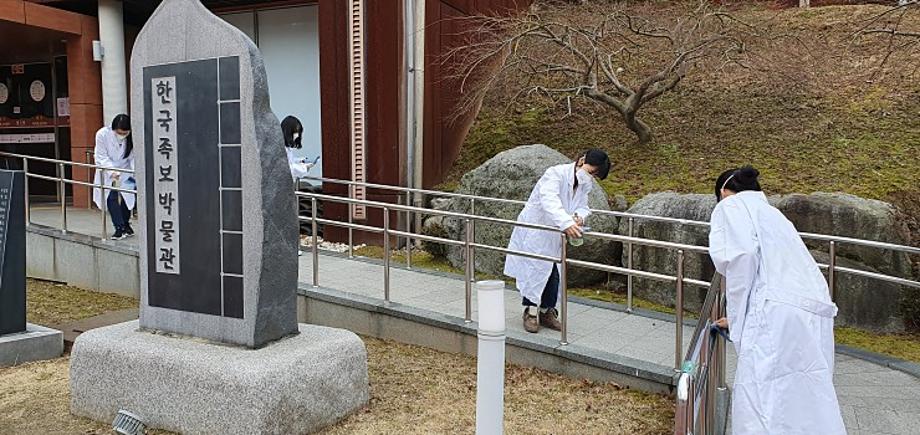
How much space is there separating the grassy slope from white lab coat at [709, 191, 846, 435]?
5470 mm

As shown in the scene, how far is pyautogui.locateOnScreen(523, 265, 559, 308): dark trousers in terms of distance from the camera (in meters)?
5.77

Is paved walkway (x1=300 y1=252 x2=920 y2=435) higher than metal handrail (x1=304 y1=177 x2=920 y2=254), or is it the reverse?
metal handrail (x1=304 y1=177 x2=920 y2=254)

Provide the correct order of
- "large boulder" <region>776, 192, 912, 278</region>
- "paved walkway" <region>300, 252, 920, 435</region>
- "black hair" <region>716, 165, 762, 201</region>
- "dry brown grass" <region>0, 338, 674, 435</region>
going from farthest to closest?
"large boulder" <region>776, 192, 912, 278</region>
"dry brown grass" <region>0, 338, 674, 435</region>
"paved walkway" <region>300, 252, 920, 435</region>
"black hair" <region>716, 165, 762, 201</region>

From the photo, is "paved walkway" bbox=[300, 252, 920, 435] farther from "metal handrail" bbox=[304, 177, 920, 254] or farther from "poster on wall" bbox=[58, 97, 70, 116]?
"poster on wall" bbox=[58, 97, 70, 116]

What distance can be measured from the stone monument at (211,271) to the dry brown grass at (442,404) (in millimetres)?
198

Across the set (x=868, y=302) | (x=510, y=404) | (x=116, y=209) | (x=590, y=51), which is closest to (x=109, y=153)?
(x=116, y=209)

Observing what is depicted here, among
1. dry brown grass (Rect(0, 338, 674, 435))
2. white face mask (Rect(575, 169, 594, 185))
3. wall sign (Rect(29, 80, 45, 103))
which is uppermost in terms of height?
wall sign (Rect(29, 80, 45, 103))

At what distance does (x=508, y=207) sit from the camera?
8055mm

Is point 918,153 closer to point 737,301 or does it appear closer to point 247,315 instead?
point 737,301

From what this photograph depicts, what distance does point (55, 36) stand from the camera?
12.0 m

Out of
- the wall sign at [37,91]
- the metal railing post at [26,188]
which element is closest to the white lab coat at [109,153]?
the metal railing post at [26,188]

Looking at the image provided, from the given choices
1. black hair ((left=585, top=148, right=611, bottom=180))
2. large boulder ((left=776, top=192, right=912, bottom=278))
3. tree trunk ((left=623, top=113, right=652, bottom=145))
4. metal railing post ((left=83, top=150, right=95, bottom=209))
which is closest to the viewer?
black hair ((left=585, top=148, right=611, bottom=180))

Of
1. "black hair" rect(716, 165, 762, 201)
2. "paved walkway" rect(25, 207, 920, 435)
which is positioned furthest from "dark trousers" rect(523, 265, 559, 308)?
"black hair" rect(716, 165, 762, 201)

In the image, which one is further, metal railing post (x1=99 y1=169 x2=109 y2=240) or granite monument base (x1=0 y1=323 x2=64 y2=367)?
metal railing post (x1=99 y1=169 x2=109 y2=240)
